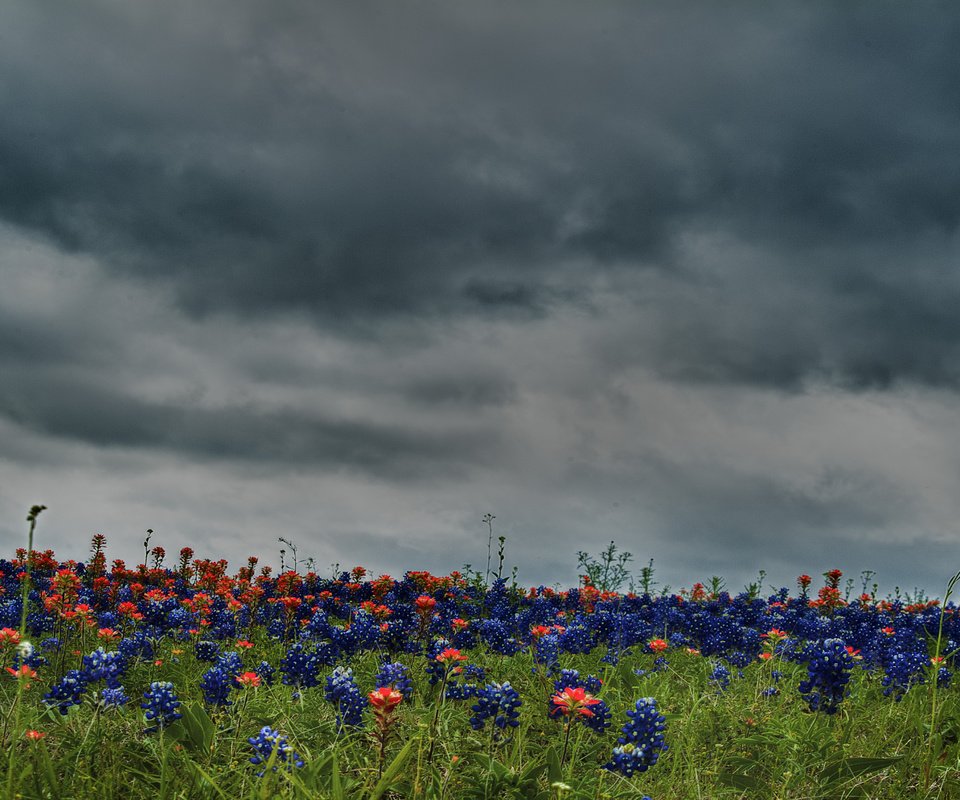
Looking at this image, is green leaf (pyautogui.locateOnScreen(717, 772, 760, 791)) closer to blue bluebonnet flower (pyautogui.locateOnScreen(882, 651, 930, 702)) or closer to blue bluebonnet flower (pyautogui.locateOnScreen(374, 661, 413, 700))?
blue bluebonnet flower (pyautogui.locateOnScreen(374, 661, 413, 700))

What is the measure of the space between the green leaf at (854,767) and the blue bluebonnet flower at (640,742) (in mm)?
1628

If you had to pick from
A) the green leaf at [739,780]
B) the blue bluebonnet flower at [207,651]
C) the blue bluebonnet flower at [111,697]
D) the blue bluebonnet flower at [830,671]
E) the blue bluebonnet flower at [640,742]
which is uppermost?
the blue bluebonnet flower at [830,671]

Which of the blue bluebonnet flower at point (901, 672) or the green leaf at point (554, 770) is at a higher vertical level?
the blue bluebonnet flower at point (901, 672)

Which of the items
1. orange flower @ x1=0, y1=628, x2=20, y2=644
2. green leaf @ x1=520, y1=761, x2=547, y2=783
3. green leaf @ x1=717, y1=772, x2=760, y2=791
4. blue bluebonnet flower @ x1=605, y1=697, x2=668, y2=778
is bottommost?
green leaf @ x1=717, y1=772, x2=760, y2=791

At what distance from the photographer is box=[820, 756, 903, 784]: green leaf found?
5602mm

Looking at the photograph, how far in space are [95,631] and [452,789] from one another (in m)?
7.73

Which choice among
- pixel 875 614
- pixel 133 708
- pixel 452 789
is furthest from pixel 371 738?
pixel 875 614

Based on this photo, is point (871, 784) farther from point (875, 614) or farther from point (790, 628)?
point (875, 614)

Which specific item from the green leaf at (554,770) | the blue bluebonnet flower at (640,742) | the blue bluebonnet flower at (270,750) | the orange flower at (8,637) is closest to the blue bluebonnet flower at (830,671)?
the blue bluebonnet flower at (640,742)

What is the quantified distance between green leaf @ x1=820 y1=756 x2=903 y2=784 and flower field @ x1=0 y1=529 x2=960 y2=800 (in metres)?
0.02

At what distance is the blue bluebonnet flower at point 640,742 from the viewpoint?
15.2ft

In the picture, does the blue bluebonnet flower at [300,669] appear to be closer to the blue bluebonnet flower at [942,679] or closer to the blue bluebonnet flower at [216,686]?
the blue bluebonnet flower at [216,686]

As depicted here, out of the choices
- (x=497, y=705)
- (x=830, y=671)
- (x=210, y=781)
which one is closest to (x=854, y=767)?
(x=830, y=671)

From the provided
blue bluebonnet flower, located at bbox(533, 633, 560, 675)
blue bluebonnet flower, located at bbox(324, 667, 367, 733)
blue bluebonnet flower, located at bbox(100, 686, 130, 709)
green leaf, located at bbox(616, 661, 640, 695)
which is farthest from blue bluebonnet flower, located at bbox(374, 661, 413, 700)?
green leaf, located at bbox(616, 661, 640, 695)
